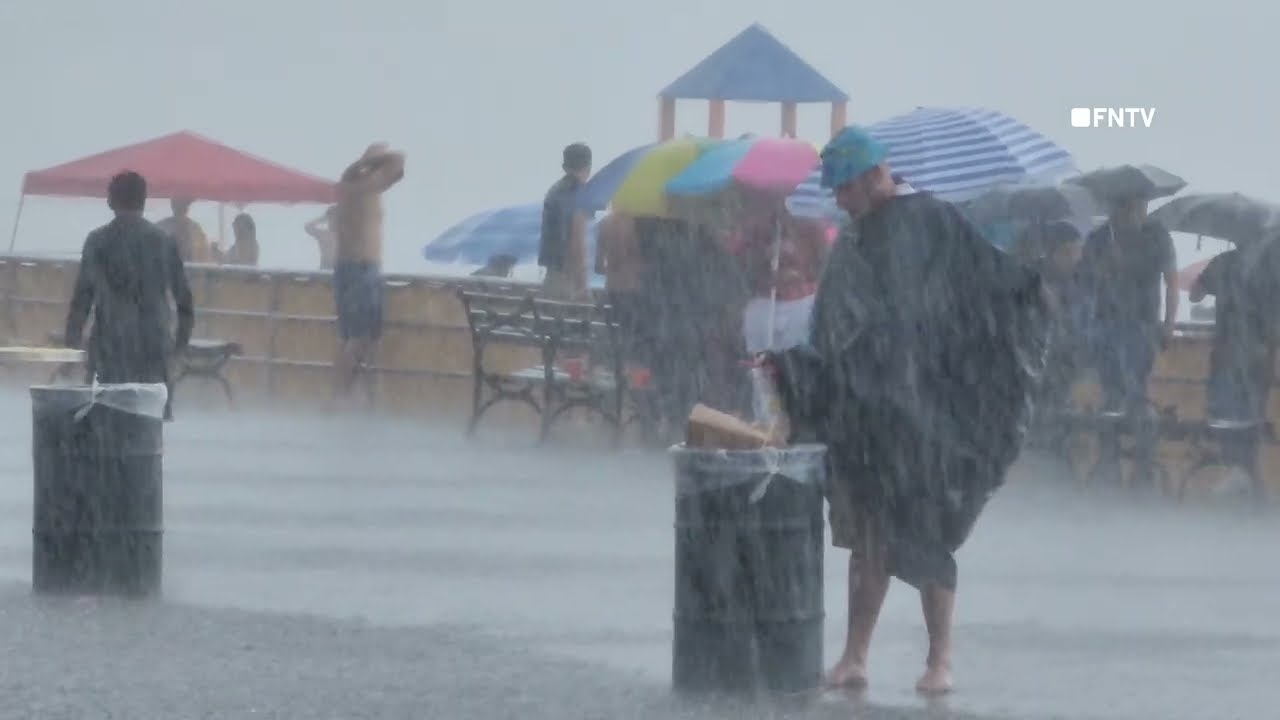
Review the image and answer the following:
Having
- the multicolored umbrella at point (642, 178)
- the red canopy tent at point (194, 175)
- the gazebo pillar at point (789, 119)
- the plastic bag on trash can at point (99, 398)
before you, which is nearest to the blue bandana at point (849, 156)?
the plastic bag on trash can at point (99, 398)

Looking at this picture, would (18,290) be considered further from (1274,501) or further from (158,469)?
(158,469)

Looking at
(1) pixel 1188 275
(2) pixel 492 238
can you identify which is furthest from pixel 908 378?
(1) pixel 1188 275

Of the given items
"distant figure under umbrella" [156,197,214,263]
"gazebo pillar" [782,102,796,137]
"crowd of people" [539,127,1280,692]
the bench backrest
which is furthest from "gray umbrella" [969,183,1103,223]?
"distant figure under umbrella" [156,197,214,263]

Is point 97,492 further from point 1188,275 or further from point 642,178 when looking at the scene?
point 1188,275

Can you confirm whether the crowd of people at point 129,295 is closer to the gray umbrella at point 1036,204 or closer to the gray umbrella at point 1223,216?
the gray umbrella at point 1036,204

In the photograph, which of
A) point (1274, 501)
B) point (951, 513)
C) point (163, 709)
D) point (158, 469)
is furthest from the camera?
point (1274, 501)

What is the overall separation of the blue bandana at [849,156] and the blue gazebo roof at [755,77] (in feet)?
48.7

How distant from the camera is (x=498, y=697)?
30.3 ft

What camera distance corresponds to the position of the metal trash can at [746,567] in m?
9.23

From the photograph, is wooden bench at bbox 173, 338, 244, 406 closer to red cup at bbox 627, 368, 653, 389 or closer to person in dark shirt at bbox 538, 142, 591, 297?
person in dark shirt at bbox 538, 142, 591, 297

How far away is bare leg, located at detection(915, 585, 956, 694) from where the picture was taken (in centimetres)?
951

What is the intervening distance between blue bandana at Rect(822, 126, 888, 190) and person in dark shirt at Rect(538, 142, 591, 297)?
11.1m

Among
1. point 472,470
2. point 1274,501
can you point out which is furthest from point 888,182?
point 472,470

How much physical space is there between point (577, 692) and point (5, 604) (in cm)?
294
